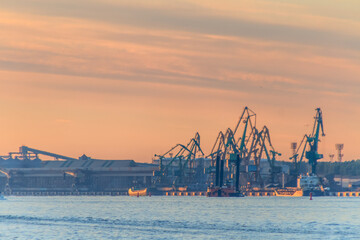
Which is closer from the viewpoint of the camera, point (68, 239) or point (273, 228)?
point (68, 239)

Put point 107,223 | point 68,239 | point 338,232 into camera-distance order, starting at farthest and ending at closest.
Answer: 1. point 107,223
2. point 338,232
3. point 68,239

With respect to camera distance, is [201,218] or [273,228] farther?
[201,218]

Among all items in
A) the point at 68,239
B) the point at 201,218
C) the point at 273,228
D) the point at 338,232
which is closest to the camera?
the point at 68,239

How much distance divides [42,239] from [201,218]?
45183mm

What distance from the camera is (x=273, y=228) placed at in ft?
380

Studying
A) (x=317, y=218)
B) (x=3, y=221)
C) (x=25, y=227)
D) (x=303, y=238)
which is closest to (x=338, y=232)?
(x=303, y=238)

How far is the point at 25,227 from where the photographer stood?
120688 mm

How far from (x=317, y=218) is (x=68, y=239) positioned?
5517 cm

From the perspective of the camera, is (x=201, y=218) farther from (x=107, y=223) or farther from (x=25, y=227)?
(x=25, y=227)

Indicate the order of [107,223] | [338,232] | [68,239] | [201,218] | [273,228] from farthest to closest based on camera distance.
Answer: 1. [201,218]
2. [107,223]
3. [273,228]
4. [338,232]
5. [68,239]

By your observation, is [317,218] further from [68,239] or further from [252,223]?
[68,239]

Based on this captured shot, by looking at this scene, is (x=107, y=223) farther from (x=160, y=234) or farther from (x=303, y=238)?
(x=303, y=238)

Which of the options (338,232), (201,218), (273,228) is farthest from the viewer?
(201,218)

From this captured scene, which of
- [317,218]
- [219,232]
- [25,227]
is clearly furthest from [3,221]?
[317,218]
